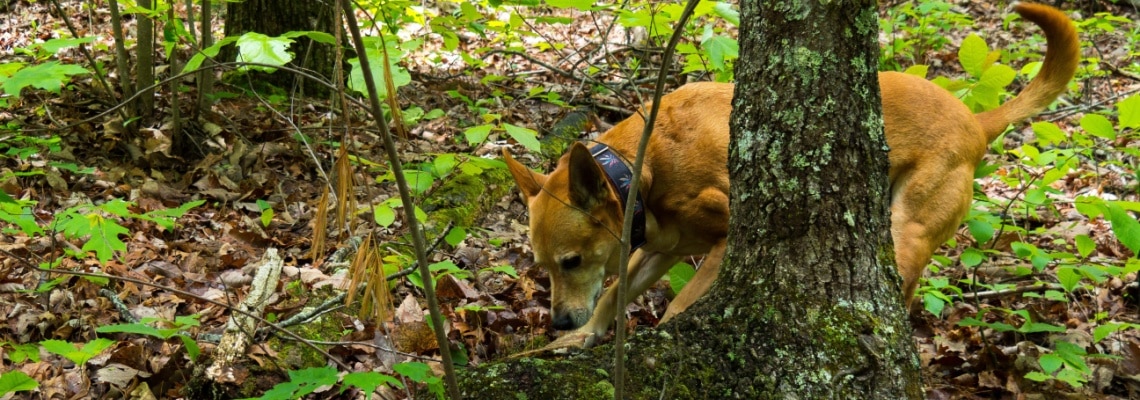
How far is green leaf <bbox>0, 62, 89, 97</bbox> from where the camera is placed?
89.7 inches

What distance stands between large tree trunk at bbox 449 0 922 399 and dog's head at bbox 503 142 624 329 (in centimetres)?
140

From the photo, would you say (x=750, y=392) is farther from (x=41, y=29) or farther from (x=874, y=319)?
(x=41, y=29)

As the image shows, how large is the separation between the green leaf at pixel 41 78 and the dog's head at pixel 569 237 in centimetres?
195

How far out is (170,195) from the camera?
5641 millimetres

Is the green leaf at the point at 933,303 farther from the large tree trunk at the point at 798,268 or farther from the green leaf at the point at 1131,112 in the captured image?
the large tree trunk at the point at 798,268

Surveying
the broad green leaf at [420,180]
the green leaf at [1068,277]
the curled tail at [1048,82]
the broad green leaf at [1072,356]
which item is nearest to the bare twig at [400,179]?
the broad green leaf at [420,180]

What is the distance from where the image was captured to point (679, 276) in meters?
4.44

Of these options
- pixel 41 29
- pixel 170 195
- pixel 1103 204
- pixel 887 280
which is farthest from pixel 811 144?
pixel 41 29

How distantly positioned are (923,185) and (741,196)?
195cm

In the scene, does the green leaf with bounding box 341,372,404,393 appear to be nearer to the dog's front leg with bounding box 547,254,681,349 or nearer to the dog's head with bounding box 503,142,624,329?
the dog's head with bounding box 503,142,624,329

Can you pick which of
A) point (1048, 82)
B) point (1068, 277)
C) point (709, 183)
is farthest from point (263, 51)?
point (1048, 82)

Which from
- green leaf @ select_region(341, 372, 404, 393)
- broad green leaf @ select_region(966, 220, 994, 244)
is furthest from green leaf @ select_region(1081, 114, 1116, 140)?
green leaf @ select_region(341, 372, 404, 393)

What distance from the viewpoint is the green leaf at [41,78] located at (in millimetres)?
2279

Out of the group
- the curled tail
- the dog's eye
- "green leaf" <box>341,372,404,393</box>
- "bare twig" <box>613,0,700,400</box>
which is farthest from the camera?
the dog's eye
